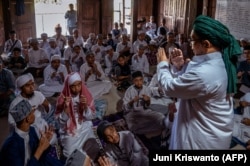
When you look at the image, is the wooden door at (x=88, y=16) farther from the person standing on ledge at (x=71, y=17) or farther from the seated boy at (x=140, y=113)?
the seated boy at (x=140, y=113)

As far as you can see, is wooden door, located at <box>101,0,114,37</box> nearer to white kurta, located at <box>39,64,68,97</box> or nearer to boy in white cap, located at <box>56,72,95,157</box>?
white kurta, located at <box>39,64,68,97</box>

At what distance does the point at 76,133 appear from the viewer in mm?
3604

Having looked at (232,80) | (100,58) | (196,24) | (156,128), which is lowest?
(156,128)

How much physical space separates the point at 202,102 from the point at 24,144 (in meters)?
1.48

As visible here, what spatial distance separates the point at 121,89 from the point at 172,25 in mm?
5468

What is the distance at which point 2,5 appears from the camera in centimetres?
907

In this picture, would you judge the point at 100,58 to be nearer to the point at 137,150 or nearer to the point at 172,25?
the point at 172,25

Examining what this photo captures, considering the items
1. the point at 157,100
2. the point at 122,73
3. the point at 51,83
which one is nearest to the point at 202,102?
the point at 157,100

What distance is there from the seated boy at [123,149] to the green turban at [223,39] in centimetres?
157

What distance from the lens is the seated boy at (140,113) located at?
4.18 metres

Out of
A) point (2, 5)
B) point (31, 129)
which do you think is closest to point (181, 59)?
point (31, 129)

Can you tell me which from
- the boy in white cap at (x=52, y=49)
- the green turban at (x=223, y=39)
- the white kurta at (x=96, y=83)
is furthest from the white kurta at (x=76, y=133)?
the boy in white cap at (x=52, y=49)

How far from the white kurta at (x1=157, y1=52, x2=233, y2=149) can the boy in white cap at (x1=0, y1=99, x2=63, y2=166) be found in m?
1.13

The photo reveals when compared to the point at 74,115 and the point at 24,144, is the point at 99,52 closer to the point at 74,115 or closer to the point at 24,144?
the point at 74,115
